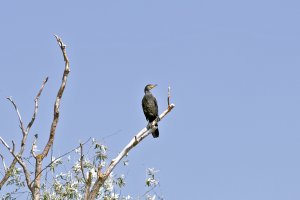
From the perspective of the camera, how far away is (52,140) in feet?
35.6

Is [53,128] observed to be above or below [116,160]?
above

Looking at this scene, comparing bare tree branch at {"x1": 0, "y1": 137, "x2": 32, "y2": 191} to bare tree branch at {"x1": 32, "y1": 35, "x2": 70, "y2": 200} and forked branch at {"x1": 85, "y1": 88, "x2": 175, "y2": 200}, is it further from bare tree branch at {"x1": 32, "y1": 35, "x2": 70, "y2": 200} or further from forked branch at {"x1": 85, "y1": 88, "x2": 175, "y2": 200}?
forked branch at {"x1": 85, "y1": 88, "x2": 175, "y2": 200}

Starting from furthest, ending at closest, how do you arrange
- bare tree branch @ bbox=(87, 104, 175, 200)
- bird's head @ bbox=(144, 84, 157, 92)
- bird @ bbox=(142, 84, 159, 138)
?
bird's head @ bbox=(144, 84, 157, 92) → bird @ bbox=(142, 84, 159, 138) → bare tree branch @ bbox=(87, 104, 175, 200)

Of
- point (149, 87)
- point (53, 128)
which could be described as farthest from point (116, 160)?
point (149, 87)

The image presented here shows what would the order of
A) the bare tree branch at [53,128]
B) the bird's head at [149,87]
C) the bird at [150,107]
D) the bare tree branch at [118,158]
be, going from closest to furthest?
the bare tree branch at [118,158]
the bare tree branch at [53,128]
the bird at [150,107]
the bird's head at [149,87]

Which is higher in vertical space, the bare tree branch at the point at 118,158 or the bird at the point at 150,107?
the bird at the point at 150,107

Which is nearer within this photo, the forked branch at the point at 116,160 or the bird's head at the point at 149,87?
the forked branch at the point at 116,160

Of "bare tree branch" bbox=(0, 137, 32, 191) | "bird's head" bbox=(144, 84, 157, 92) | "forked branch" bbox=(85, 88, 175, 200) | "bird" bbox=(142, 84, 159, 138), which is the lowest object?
"forked branch" bbox=(85, 88, 175, 200)

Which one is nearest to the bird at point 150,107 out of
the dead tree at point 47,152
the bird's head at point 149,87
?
the bird's head at point 149,87

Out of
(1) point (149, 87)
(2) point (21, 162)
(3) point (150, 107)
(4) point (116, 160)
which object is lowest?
(4) point (116, 160)

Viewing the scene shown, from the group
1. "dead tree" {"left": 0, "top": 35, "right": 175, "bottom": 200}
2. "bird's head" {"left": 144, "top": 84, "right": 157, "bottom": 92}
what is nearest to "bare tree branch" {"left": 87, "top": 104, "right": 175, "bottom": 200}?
"dead tree" {"left": 0, "top": 35, "right": 175, "bottom": 200}

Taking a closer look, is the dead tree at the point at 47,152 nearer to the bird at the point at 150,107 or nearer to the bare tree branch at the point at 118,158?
the bare tree branch at the point at 118,158

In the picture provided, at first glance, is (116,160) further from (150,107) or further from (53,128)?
(150,107)

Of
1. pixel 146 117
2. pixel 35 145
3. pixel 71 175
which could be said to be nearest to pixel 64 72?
pixel 35 145
